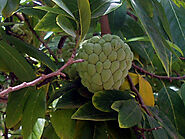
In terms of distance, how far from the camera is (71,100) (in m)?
0.99

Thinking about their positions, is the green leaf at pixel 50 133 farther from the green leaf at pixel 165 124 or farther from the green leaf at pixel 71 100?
the green leaf at pixel 165 124

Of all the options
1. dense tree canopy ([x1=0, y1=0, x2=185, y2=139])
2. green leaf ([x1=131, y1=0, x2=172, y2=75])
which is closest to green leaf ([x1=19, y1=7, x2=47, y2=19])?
dense tree canopy ([x1=0, y1=0, x2=185, y2=139])

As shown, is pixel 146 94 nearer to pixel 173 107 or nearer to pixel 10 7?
pixel 173 107

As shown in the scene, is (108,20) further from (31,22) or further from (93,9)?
(31,22)

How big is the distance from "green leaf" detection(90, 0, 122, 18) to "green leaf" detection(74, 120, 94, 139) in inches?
16.0

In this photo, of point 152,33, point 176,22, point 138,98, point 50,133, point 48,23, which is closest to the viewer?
point 152,33

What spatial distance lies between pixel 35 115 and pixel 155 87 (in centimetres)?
88

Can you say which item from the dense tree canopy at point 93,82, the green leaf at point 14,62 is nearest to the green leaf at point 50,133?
the dense tree canopy at point 93,82

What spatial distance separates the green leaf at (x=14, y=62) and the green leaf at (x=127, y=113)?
0.41 meters

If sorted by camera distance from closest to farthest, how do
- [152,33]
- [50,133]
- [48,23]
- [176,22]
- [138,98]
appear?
1. [152,33]
2. [48,23]
3. [138,98]
4. [50,133]
5. [176,22]

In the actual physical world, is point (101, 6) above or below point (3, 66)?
above

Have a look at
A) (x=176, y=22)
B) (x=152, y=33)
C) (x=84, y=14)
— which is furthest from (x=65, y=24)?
(x=176, y=22)

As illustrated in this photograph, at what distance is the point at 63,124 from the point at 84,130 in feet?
0.28

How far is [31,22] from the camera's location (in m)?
1.47
